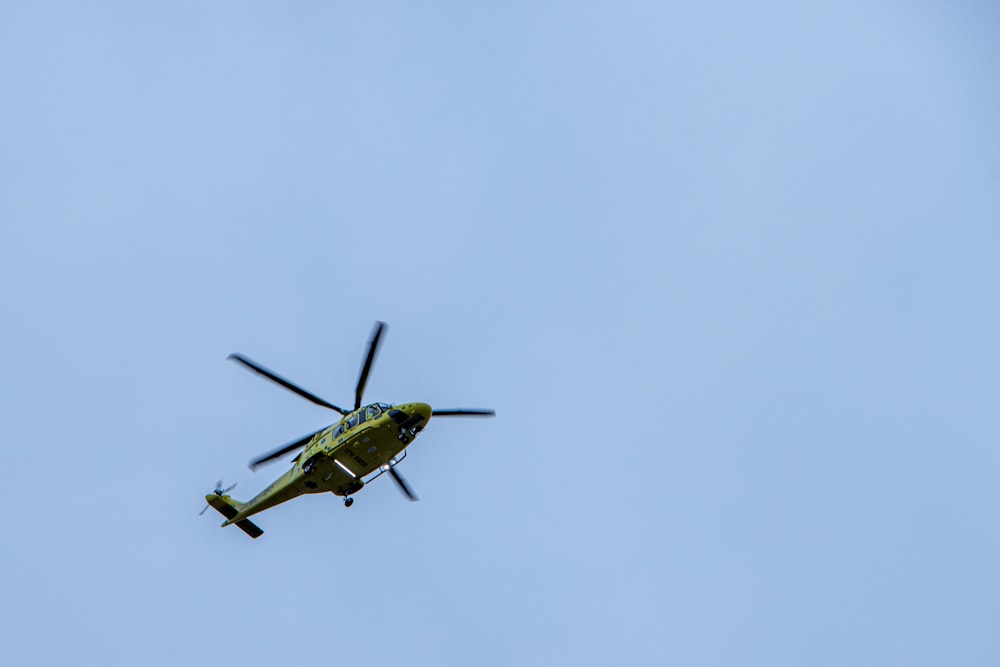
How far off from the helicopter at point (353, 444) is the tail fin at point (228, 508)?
11.5 ft

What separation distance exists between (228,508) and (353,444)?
965 centimetres

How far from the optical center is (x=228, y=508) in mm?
41875

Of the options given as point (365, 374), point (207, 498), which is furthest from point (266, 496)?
point (365, 374)

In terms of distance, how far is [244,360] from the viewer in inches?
1356

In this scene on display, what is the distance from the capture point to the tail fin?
136 feet

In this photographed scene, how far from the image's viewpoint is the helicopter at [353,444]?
3494 centimetres

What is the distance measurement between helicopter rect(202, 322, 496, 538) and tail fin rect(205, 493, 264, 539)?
3503mm

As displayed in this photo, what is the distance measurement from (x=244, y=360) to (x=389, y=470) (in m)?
6.90

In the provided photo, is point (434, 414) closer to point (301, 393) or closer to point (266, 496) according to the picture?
point (301, 393)

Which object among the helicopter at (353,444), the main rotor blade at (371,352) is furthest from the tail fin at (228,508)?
the main rotor blade at (371,352)

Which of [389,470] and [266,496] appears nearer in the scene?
[389,470]

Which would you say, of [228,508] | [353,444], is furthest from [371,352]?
[228,508]

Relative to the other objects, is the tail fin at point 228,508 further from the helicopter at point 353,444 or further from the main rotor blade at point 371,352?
the main rotor blade at point 371,352

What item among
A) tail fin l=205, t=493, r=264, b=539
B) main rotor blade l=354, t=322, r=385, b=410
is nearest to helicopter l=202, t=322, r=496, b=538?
main rotor blade l=354, t=322, r=385, b=410
